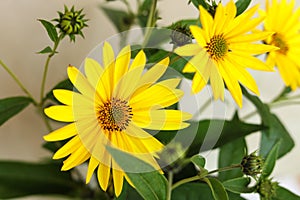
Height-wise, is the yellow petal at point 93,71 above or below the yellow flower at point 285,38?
above

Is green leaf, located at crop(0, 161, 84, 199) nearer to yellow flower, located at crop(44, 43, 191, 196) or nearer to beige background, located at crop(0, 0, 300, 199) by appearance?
beige background, located at crop(0, 0, 300, 199)

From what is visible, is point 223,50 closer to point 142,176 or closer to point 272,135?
point 142,176

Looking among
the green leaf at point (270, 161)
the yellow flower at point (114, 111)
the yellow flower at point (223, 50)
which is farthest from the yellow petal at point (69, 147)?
the green leaf at point (270, 161)

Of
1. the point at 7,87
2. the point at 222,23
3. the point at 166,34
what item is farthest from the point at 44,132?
the point at 222,23

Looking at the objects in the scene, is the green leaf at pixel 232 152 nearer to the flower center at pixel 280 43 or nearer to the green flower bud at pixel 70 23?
the flower center at pixel 280 43

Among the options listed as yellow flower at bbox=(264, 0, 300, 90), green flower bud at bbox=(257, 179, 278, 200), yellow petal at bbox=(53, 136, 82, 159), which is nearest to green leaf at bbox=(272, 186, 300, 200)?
green flower bud at bbox=(257, 179, 278, 200)

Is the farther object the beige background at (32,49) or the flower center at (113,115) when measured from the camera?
the beige background at (32,49)

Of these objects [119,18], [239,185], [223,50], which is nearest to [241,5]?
[223,50]
